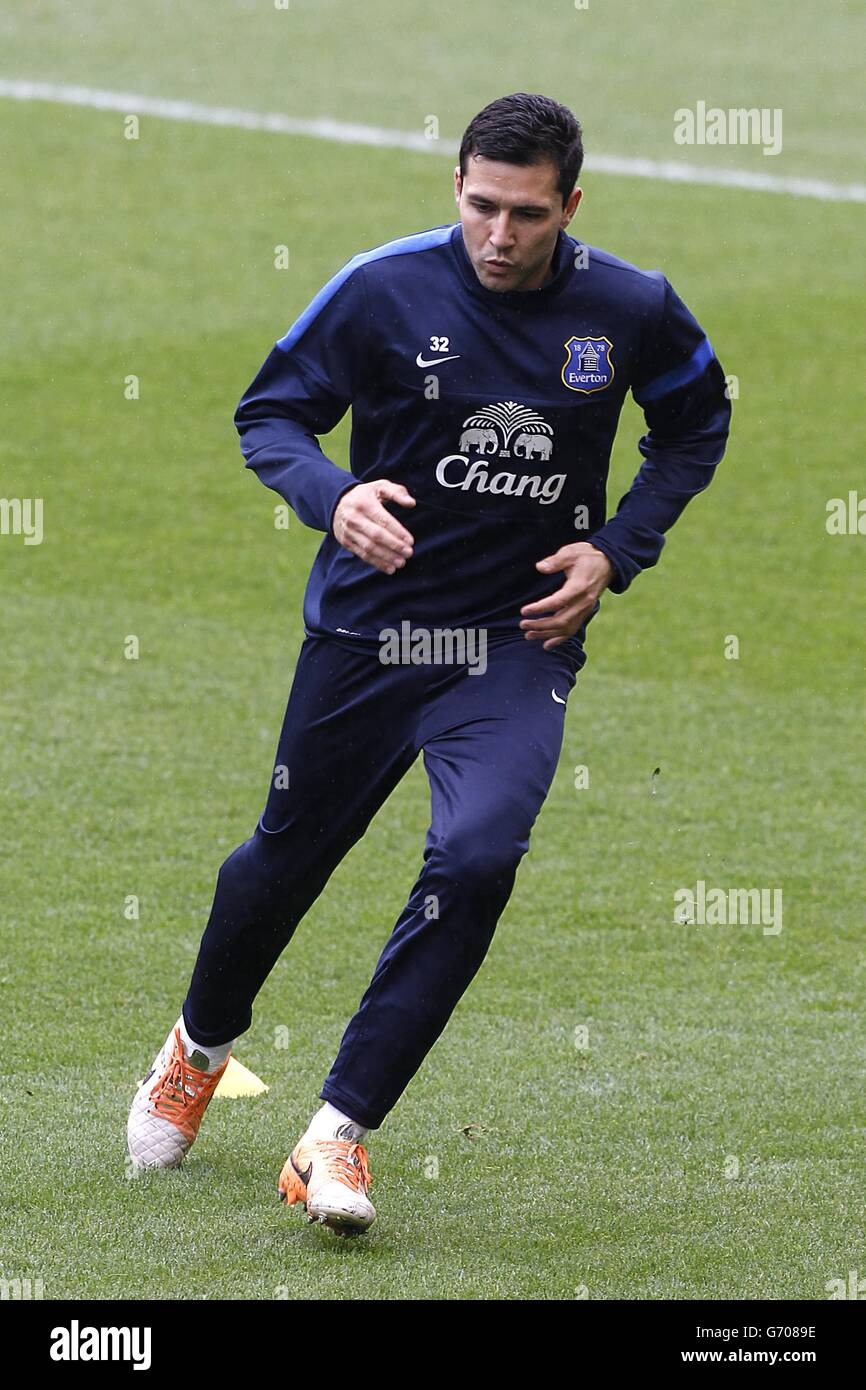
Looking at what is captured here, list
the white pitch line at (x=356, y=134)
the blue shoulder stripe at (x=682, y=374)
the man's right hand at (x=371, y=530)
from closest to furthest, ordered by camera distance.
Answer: the man's right hand at (x=371, y=530), the blue shoulder stripe at (x=682, y=374), the white pitch line at (x=356, y=134)

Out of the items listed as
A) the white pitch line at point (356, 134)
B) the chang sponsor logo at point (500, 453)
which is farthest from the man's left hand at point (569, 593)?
the white pitch line at point (356, 134)

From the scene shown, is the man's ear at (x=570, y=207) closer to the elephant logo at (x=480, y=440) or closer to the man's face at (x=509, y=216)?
the man's face at (x=509, y=216)

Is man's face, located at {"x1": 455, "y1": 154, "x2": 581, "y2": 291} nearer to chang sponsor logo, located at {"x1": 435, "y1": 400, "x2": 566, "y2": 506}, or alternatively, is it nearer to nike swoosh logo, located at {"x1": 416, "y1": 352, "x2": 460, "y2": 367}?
nike swoosh logo, located at {"x1": 416, "y1": 352, "x2": 460, "y2": 367}

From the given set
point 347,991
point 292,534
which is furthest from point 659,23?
point 347,991

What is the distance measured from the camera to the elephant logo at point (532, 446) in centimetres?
475

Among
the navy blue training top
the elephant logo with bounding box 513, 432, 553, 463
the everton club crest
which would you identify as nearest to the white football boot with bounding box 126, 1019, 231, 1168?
the navy blue training top

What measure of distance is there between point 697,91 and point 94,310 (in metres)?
11.5

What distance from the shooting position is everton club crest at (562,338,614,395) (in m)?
4.79

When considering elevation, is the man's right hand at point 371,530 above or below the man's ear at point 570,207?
below

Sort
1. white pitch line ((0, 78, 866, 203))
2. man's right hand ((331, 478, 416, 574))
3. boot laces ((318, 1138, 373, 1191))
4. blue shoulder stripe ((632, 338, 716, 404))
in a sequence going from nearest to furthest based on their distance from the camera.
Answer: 1. man's right hand ((331, 478, 416, 574))
2. boot laces ((318, 1138, 373, 1191))
3. blue shoulder stripe ((632, 338, 716, 404))
4. white pitch line ((0, 78, 866, 203))

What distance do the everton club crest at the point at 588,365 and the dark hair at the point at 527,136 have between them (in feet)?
A: 1.10

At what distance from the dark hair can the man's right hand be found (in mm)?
807

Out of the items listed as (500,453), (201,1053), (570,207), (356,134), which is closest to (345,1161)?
(201,1053)

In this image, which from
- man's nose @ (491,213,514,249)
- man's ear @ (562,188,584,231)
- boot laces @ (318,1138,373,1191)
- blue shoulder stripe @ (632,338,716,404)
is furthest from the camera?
blue shoulder stripe @ (632,338,716,404)
